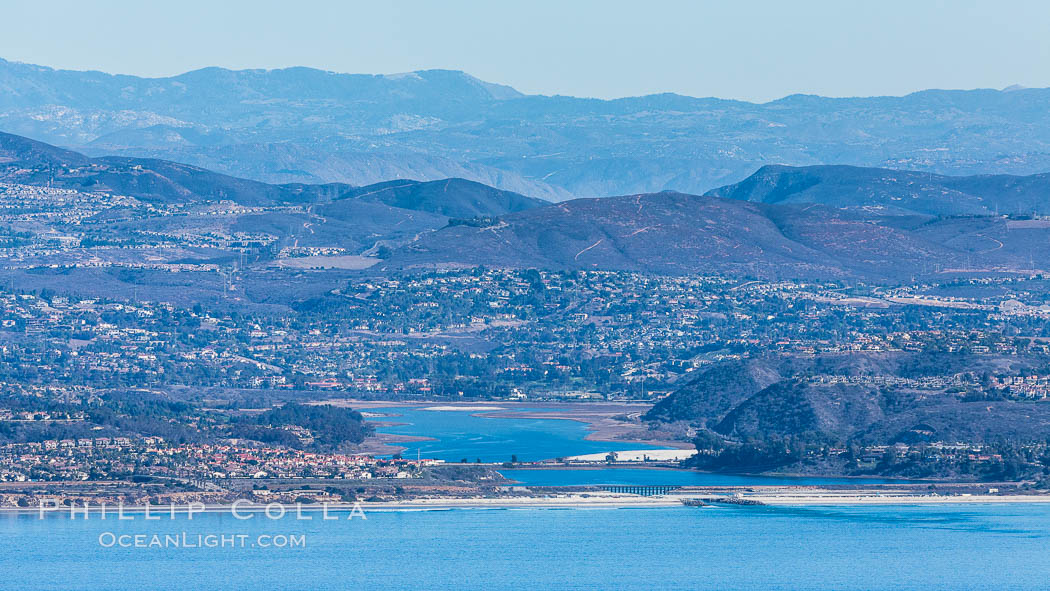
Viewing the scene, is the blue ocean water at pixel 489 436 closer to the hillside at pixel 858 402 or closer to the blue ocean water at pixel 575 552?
the hillside at pixel 858 402

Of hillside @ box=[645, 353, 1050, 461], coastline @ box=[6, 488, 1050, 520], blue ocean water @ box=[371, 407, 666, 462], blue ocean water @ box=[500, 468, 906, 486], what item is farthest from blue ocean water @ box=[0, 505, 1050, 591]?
blue ocean water @ box=[371, 407, 666, 462]

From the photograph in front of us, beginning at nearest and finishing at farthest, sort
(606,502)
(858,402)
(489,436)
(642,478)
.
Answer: (606,502), (642,478), (858,402), (489,436)

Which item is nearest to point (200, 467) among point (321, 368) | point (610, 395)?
point (610, 395)

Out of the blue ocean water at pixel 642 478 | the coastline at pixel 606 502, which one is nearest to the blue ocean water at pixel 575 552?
the coastline at pixel 606 502

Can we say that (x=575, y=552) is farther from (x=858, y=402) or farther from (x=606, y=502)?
(x=858, y=402)

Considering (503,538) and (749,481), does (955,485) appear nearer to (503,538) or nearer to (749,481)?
(749,481)

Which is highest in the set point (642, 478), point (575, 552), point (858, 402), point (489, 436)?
point (858, 402)

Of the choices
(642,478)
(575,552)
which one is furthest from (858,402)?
(575,552)
